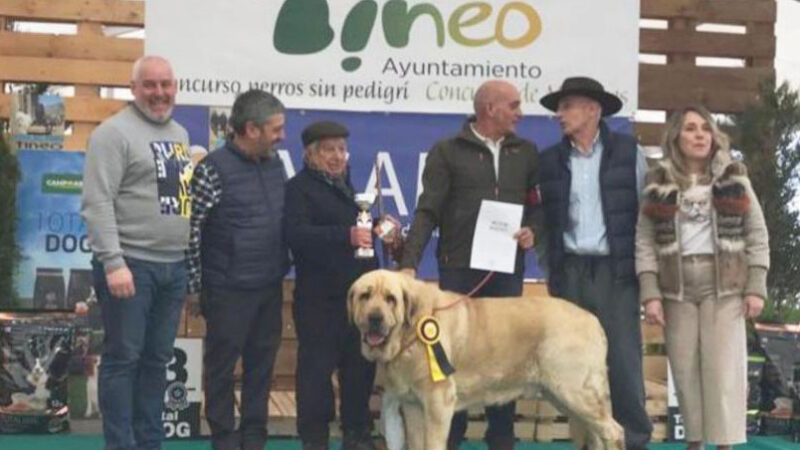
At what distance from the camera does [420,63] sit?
267 inches

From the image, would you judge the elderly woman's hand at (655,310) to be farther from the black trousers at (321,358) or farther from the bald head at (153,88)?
the bald head at (153,88)

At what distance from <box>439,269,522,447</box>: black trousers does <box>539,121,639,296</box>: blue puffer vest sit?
261mm

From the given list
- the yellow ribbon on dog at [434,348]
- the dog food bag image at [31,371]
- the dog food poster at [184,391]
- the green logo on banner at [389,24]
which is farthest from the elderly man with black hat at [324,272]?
the dog food bag image at [31,371]

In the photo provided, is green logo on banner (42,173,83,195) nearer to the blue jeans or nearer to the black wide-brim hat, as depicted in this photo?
the blue jeans

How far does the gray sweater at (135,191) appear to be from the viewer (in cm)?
480

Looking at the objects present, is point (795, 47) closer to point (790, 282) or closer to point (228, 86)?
point (790, 282)

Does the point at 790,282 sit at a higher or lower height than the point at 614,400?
higher

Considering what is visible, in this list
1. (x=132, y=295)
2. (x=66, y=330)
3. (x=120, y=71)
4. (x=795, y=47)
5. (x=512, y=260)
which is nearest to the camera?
(x=132, y=295)

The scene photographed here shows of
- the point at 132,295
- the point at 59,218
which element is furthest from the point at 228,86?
the point at 132,295

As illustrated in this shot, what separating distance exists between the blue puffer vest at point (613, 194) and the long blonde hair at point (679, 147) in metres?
0.20

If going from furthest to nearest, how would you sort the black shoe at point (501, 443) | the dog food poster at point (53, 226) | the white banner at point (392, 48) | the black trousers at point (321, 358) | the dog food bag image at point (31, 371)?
the dog food poster at point (53, 226), the white banner at point (392, 48), the dog food bag image at point (31, 371), the black shoe at point (501, 443), the black trousers at point (321, 358)

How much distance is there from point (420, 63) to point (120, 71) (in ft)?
5.95

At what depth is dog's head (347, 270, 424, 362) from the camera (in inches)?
191

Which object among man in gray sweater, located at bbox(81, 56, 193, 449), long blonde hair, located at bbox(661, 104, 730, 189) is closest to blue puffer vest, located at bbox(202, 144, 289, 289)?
man in gray sweater, located at bbox(81, 56, 193, 449)
